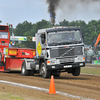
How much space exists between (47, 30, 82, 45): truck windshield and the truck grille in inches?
15.5

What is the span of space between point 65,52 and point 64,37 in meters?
0.89

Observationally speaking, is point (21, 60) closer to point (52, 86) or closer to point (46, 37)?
point (46, 37)

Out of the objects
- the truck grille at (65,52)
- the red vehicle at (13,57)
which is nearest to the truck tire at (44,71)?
the truck grille at (65,52)

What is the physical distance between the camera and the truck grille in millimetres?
15141

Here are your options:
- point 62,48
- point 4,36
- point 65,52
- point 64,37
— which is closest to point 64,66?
point 65,52

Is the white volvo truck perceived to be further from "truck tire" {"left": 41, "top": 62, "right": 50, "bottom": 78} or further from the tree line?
the tree line

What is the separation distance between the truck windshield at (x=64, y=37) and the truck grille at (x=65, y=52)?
393 mm

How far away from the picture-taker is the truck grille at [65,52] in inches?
596

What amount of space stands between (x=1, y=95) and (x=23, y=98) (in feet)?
3.13

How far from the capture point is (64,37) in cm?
1525

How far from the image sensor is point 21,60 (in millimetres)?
20188

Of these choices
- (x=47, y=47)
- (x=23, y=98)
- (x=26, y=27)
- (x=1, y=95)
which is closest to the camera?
(x=23, y=98)

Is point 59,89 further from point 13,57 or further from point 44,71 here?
point 13,57

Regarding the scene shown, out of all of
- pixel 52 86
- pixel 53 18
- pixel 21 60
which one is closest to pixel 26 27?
pixel 53 18
